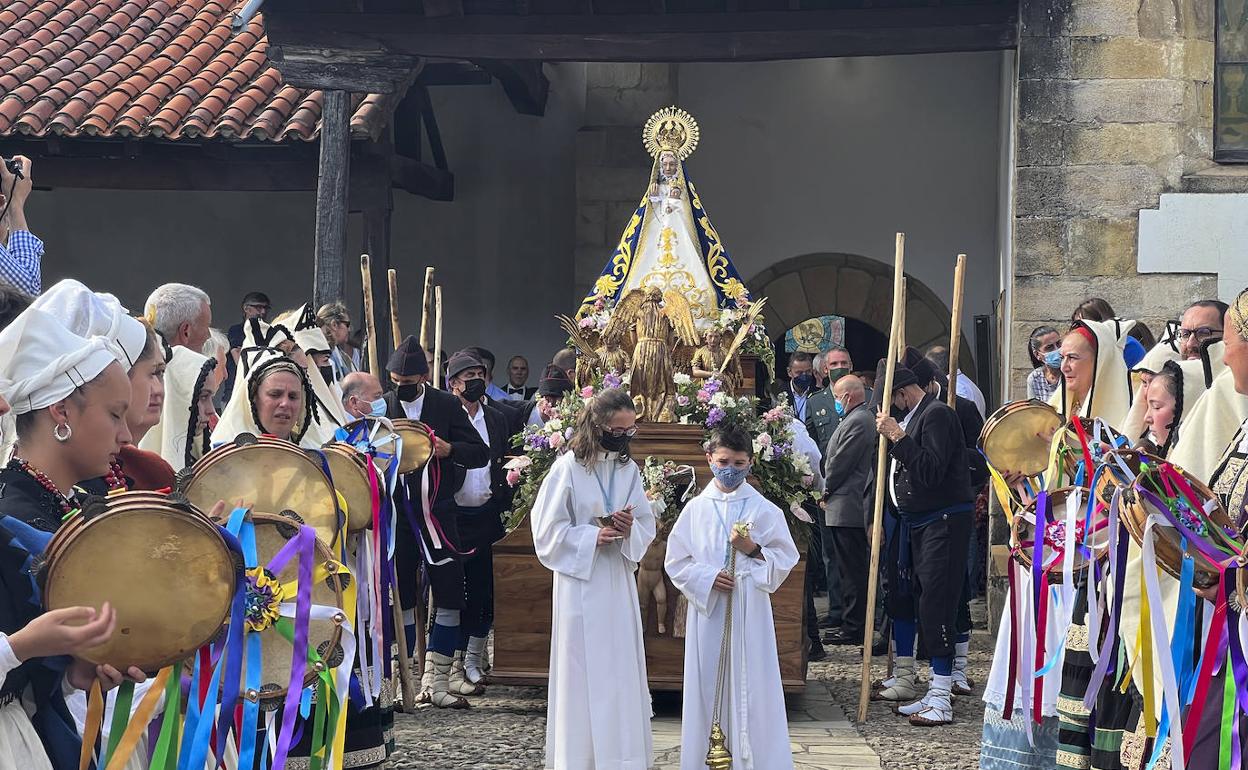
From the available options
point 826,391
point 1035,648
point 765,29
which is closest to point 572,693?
point 1035,648

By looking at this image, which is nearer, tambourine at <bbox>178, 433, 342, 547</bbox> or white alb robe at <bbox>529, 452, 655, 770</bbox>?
tambourine at <bbox>178, 433, 342, 547</bbox>

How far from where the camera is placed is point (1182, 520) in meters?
4.41

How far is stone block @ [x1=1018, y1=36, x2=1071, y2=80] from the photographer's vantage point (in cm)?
1063

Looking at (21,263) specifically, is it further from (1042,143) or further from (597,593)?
(1042,143)

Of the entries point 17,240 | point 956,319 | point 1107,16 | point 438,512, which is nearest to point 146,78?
point 438,512

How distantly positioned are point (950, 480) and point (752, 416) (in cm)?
108

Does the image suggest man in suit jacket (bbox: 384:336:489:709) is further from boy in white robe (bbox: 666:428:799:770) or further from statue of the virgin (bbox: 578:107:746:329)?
boy in white robe (bbox: 666:428:799:770)

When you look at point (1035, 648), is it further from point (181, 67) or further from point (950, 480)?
point (181, 67)

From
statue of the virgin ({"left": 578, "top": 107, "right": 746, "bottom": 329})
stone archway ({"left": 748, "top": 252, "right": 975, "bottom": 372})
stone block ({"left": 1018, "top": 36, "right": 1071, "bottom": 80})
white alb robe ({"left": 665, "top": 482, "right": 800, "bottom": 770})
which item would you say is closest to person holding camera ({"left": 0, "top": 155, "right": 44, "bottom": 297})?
white alb robe ({"left": 665, "top": 482, "right": 800, "bottom": 770})

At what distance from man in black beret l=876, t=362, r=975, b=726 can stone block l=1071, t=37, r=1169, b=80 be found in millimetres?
3061

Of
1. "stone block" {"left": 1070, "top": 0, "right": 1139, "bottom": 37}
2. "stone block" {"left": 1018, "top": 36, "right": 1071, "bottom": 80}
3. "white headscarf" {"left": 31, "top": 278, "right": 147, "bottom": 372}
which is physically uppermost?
"stone block" {"left": 1070, "top": 0, "right": 1139, "bottom": 37}

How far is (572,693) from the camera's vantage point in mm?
6836

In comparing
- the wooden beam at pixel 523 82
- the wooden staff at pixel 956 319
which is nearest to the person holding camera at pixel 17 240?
the wooden staff at pixel 956 319

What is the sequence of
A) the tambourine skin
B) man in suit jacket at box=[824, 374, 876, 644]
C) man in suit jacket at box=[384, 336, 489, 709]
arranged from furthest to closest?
man in suit jacket at box=[824, 374, 876, 644] → man in suit jacket at box=[384, 336, 489, 709] → the tambourine skin
